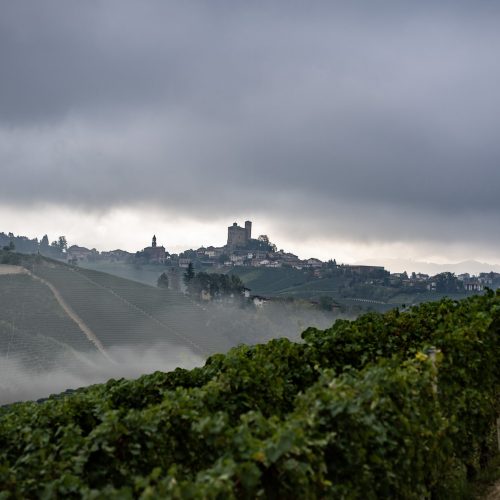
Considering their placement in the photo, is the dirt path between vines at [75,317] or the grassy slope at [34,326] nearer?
the grassy slope at [34,326]

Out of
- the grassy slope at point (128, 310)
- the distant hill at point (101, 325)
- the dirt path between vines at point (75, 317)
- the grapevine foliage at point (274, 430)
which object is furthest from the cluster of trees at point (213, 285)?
the grapevine foliage at point (274, 430)

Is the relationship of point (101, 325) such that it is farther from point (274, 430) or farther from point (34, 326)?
point (274, 430)

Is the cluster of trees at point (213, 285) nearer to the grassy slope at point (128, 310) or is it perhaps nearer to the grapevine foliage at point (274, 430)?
the grassy slope at point (128, 310)

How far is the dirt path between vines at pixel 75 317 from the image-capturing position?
4603 inches

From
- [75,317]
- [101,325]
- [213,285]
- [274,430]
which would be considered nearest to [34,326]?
[75,317]

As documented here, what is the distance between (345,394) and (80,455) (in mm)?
2476

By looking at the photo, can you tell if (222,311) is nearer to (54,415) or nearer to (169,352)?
(169,352)

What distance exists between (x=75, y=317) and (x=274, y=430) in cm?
13076

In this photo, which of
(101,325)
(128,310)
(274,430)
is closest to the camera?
(274,430)

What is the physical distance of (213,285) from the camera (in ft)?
527

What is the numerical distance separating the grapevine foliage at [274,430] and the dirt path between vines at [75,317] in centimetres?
10727

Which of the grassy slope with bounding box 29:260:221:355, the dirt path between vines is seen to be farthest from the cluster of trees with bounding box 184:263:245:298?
the dirt path between vines

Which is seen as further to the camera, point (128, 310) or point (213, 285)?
point (213, 285)

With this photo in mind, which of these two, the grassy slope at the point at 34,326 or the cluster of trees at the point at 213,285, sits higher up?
the cluster of trees at the point at 213,285
